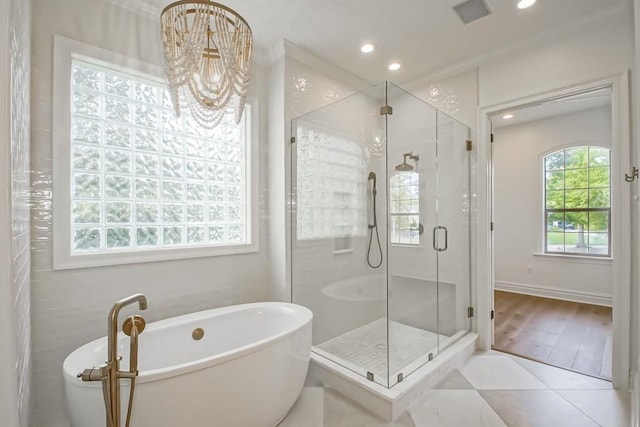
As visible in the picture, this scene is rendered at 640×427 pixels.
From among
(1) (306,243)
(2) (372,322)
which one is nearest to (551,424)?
(2) (372,322)

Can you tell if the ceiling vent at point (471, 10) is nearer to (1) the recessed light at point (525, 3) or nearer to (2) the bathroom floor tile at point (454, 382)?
(1) the recessed light at point (525, 3)

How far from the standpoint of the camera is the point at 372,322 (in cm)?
280

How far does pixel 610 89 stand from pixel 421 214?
5.38 ft

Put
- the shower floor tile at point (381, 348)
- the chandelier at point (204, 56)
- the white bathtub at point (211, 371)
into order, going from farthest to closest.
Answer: the shower floor tile at point (381, 348) → the chandelier at point (204, 56) → the white bathtub at point (211, 371)

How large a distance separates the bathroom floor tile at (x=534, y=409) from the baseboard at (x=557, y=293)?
293 centimetres

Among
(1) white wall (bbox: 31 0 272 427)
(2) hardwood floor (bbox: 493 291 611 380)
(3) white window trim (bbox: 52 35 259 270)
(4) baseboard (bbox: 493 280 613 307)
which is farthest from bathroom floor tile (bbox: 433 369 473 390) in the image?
(4) baseboard (bbox: 493 280 613 307)

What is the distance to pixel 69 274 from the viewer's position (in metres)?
1.80

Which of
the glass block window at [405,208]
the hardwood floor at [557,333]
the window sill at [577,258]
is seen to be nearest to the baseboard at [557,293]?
the hardwood floor at [557,333]

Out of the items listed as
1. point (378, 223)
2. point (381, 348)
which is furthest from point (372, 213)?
point (381, 348)

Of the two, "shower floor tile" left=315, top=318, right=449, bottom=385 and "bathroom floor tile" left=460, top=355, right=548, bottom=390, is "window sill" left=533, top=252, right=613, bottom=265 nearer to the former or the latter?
"bathroom floor tile" left=460, top=355, right=548, bottom=390

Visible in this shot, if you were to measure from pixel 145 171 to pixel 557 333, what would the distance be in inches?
163

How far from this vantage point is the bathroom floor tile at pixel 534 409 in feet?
5.87

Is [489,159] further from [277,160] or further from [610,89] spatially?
[277,160]

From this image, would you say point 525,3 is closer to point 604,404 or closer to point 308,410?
point 604,404
